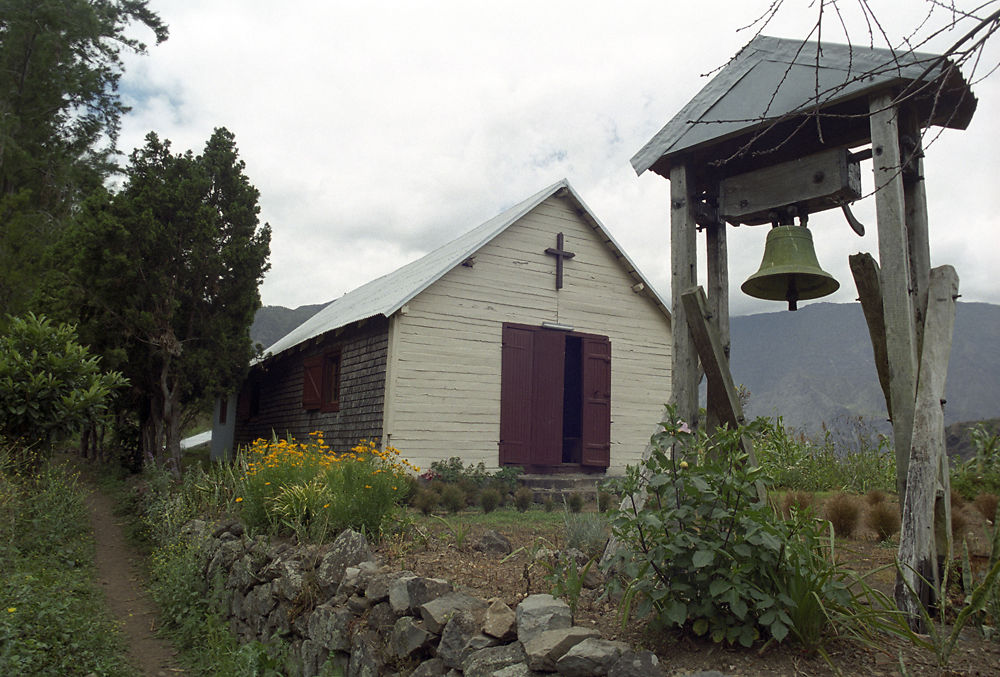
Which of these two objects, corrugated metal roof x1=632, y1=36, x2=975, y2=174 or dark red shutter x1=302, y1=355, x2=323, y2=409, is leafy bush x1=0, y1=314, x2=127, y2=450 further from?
corrugated metal roof x1=632, y1=36, x2=975, y2=174

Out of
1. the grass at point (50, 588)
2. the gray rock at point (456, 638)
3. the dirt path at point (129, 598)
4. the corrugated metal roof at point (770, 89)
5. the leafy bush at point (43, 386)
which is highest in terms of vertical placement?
the corrugated metal roof at point (770, 89)

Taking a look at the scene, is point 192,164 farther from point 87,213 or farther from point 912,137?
point 912,137

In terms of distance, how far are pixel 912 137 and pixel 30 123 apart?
20853mm

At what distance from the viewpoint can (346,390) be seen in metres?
12.1

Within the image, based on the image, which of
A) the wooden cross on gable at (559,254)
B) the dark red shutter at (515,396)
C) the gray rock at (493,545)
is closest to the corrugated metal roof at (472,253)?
the wooden cross on gable at (559,254)

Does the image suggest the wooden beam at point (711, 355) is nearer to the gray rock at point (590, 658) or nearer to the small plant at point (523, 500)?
the gray rock at point (590, 658)

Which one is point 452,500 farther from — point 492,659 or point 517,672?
point 517,672

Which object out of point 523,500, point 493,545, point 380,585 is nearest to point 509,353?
point 523,500

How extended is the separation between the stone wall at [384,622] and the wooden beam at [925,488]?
3.77 ft

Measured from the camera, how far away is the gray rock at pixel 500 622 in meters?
3.28

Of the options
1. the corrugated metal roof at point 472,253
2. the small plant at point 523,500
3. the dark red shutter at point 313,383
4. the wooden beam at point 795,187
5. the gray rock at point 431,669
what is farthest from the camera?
the dark red shutter at point 313,383

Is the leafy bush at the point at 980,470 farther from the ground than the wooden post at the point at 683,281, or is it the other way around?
the wooden post at the point at 683,281

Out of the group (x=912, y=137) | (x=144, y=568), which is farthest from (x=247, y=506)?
(x=912, y=137)

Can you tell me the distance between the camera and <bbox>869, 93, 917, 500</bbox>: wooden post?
3.09m
